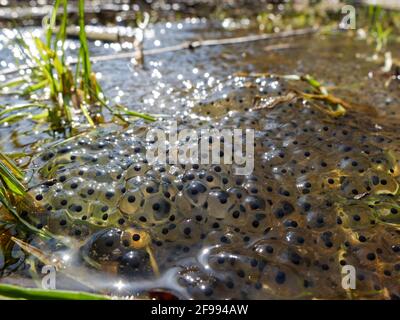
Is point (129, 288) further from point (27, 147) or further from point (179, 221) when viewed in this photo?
point (27, 147)

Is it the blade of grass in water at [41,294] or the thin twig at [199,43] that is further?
the thin twig at [199,43]

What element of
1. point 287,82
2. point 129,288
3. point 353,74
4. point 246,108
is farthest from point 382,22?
point 129,288

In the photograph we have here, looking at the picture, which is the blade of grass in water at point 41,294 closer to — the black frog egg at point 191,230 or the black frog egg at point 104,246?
the black frog egg at point 104,246

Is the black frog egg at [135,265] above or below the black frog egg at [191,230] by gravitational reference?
below

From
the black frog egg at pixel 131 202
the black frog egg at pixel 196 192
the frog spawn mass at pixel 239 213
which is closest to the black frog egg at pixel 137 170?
the frog spawn mass at pixel 239 213

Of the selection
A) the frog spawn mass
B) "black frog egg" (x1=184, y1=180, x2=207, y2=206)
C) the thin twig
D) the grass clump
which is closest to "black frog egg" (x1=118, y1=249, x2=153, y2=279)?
the frog spawn mass

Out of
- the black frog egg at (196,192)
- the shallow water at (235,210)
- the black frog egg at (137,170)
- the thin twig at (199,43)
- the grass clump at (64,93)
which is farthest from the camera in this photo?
the thin twig at (199,43)
